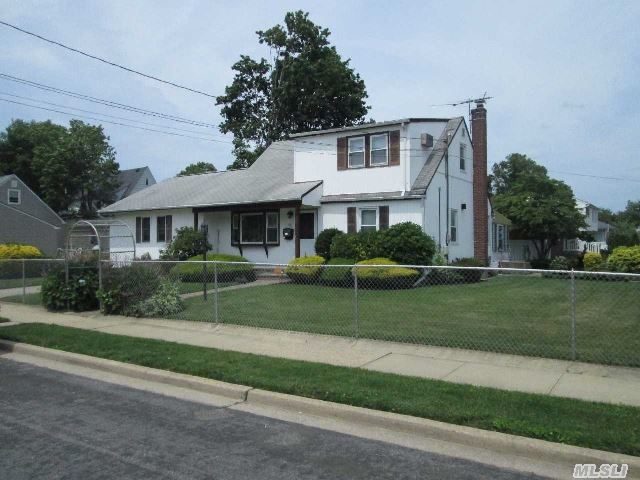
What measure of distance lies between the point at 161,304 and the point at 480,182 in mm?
15842

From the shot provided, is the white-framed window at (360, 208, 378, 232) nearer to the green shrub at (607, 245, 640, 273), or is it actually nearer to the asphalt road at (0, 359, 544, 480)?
the green shrub at (607, 245, 640, 273)

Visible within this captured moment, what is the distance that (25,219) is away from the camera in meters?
39.2

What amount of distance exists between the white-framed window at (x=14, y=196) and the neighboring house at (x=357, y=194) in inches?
770

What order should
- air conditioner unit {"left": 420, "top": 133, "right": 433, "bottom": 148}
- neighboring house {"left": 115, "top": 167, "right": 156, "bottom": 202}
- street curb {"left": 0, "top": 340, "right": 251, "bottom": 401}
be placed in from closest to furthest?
street curb {"left": 0, "top": 340, "right": 251, "bottom": 401}
air conditioner unit {"left": 420, "top": 133, "right": 433, "bottom": 148}
neighboring house {"left": 115, "top": 167, "right": 156, "bottom": 202}

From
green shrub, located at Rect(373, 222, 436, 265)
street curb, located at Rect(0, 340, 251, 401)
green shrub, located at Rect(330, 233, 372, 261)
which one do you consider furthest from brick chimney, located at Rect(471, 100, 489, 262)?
street curb, located at Rect(0, 340, 251, 401)

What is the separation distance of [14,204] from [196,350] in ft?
122

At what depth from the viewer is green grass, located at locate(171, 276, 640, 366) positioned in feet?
28.5

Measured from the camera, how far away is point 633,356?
7.76 meters

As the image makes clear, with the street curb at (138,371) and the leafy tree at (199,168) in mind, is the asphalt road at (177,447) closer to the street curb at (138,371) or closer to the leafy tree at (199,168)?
the street curb at (138,371)

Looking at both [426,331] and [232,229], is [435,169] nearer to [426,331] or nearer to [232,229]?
[232,229]

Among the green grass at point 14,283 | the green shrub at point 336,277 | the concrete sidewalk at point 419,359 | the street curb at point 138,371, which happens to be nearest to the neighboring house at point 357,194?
the green shrub at point 336,277

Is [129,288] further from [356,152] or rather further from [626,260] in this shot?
[626,260]

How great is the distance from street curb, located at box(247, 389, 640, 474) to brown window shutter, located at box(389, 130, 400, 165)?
1467 cm

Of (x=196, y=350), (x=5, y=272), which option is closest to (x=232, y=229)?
(x=5, y=272)
